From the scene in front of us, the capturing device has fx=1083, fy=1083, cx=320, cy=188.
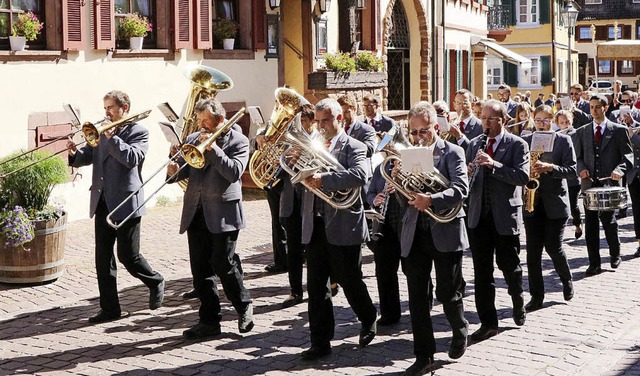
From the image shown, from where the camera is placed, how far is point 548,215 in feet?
32.7

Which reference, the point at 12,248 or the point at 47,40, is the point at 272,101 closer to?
the point at 47,40

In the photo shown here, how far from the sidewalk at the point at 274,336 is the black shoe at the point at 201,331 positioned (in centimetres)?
8

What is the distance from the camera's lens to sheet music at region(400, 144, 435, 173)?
7.33 metres

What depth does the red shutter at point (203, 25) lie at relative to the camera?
59.9 feet

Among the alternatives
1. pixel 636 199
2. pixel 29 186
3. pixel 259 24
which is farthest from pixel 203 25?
pixel 636 199

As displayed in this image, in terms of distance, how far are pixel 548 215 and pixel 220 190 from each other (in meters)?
3.19

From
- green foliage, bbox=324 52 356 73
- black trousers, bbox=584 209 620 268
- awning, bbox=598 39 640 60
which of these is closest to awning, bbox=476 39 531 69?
awning, bbox=598 39 640 60

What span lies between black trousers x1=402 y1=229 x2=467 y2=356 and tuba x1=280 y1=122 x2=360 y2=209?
25.3 inches

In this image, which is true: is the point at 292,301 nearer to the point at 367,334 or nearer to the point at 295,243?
the point at 295,243

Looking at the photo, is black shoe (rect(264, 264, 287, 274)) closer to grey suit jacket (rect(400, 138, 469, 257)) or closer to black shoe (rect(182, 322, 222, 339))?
black shoe (rect(182, 322, 222, 339))

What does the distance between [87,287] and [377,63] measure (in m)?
13.3

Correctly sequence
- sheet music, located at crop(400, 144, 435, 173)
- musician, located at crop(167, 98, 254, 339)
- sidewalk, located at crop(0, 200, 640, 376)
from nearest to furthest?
1. sheet music, located at crop(400, 144, 435, 173)
2. sidewalk, located at crop(0, 200, 640, 376)
3. musician, located at crop(167, 98, 254, 339)

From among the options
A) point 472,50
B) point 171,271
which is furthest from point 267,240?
point 472,50

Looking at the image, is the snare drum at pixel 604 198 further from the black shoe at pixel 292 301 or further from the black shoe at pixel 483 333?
the black shoe at pixel 292 301
